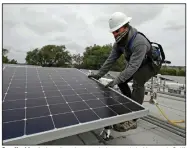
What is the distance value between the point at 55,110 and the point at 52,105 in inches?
5.5

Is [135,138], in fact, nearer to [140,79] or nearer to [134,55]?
[140,79]

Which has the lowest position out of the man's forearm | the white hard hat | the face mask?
the man's forearm

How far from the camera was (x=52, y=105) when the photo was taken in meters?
2.12

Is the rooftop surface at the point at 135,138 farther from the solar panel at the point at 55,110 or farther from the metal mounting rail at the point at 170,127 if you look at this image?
the solar panel at the point at 55,110

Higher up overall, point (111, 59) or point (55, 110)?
point (111, 59)

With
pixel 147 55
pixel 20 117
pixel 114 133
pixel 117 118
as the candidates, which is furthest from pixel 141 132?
pixel 20 117

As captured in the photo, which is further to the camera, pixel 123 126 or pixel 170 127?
pixel 170 127

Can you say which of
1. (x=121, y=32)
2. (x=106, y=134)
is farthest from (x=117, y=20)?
(x=106, y=134)

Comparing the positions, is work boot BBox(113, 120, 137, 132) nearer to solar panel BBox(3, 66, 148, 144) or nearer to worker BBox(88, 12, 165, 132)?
worker BBox(88, 12, 165, 132)

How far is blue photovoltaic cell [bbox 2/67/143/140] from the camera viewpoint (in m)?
1.67

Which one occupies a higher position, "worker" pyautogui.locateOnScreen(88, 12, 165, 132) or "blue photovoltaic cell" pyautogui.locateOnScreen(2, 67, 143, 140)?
"worker" pyautogui.locateOnScreen(88, 12, 165, 132)

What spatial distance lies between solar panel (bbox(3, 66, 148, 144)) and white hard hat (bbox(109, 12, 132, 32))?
112cm

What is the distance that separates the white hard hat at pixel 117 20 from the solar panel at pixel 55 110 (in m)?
1.12

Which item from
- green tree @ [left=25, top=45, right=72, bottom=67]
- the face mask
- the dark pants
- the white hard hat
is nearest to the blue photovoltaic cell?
the dark pants
